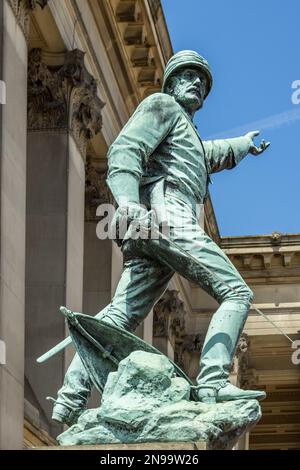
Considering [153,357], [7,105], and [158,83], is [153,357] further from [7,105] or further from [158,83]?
[158,83]

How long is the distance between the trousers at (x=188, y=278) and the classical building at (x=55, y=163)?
1234 centimetres

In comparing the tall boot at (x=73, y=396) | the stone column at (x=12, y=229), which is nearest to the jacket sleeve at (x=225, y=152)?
the tall boot at (x=73, y=396)

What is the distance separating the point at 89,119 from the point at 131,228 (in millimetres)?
21859

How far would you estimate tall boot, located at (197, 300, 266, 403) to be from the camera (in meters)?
12.4

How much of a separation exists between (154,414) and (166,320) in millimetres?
37702

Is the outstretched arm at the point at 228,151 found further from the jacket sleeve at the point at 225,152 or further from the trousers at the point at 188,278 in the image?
the trousers at the point at 188,278

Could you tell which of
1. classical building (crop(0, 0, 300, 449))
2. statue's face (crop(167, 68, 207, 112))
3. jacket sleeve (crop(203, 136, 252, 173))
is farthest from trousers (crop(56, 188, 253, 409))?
classical building (crop(0, 0, 300, 449))

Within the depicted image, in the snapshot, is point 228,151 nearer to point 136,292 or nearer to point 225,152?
point 225,152

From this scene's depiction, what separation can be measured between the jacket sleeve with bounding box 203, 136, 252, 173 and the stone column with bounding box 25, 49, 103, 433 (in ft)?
58.2

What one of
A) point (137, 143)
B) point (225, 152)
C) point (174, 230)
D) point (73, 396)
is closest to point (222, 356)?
point (174, 230)

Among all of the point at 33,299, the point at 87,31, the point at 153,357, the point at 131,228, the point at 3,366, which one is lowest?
the point at 153,357

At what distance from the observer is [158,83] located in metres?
41.0

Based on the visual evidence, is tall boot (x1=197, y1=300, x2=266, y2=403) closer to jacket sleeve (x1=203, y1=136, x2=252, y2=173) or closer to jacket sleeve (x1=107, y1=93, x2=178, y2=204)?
jacket sleeve (x1=107, y1=93, x2=178, y2=204)
